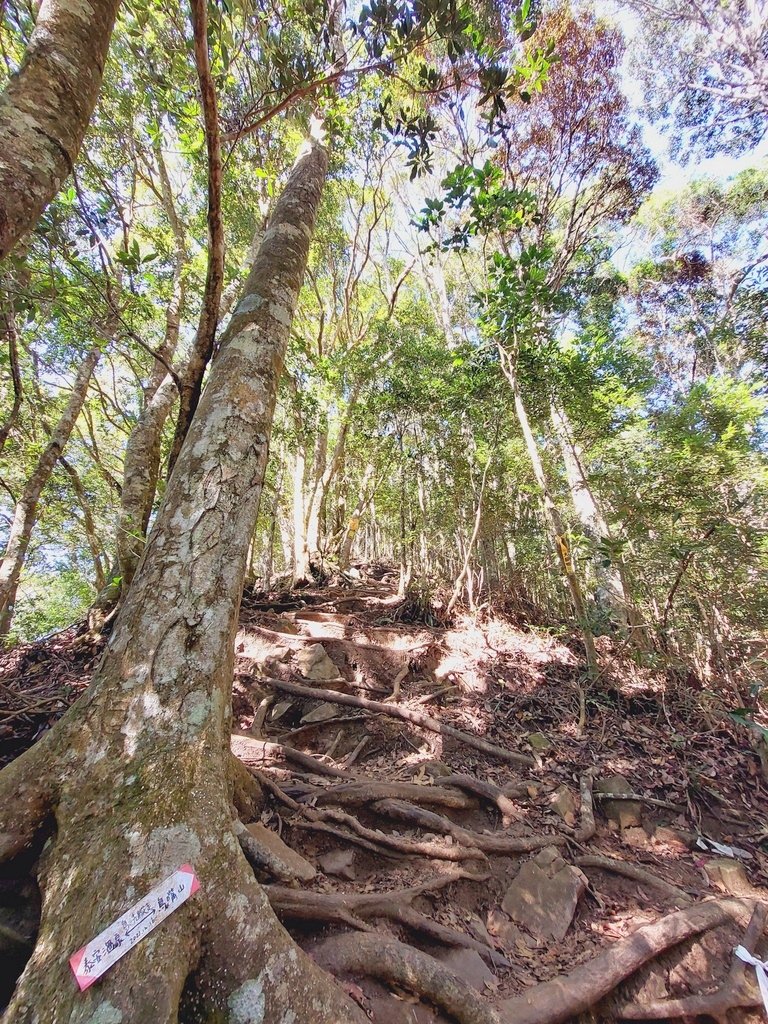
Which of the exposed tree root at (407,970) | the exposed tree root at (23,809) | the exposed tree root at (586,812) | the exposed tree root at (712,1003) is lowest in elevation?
the exposed tree root at (712,1003)

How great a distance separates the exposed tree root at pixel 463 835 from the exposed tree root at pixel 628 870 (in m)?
0.19

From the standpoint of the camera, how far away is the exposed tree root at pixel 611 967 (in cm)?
186

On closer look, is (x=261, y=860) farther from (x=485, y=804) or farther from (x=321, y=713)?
(x=321, y=713)

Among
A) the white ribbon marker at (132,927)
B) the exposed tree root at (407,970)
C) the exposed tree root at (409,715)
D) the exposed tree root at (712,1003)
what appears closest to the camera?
the white ribbon marker at (132,927)

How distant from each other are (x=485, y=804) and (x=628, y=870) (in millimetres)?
984

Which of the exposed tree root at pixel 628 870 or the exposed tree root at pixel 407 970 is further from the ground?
the exposed tree root at pixel 407 970

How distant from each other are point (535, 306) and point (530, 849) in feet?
22.6

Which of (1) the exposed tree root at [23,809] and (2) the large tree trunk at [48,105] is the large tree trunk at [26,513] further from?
(1) the exposed tree root at [23,809]

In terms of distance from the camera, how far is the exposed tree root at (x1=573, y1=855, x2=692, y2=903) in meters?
2.73

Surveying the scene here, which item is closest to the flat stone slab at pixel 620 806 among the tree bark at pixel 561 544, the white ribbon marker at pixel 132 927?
the tree bark at pixel 561 544

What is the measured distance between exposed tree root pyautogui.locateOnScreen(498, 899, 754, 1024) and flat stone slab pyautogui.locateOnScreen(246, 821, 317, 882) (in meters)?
1.04

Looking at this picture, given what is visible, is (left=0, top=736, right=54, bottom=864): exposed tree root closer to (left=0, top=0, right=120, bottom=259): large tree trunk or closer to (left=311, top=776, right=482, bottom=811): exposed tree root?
(left=311, top=776, right=482, bottom=811): exposed tree root

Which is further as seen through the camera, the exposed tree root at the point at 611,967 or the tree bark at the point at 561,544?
the tree bark at the point at 561,544

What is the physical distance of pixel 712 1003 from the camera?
2.03 m
